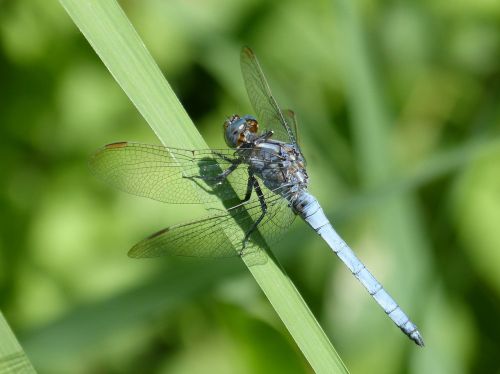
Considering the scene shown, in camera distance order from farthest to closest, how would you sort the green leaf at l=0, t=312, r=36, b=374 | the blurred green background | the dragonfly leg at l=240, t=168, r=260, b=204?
the blurred green background, the dragonfly leg at l=240, t=168, r=260, b=204, the green leaf at l=0, t=312, r=36, b=374

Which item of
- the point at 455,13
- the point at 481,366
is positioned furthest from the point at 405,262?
the point at 455,13

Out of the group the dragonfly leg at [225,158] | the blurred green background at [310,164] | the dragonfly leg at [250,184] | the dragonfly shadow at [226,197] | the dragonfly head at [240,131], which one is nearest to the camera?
the dragonfly shadow at [226,197]

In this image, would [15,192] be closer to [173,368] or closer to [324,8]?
[173,368]

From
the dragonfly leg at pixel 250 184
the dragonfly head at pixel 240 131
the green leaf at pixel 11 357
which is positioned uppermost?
the dragonfly head at pixel 240 131

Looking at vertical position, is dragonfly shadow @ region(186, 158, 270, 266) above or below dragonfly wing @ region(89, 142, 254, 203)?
below

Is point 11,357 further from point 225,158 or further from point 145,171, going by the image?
point 225,158

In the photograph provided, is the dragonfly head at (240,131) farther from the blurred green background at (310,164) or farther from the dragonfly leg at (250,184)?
the blurred green background at (310,164)

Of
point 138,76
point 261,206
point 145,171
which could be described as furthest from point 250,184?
point 138,76

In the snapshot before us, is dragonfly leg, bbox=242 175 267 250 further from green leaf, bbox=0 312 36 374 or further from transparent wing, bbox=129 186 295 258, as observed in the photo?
green leaf, bbox=0 312 36 374

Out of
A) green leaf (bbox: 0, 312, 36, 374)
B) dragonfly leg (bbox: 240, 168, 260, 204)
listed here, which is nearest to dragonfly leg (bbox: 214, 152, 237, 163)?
dragonfly leg (bbox: 240, 168, 260, 204)

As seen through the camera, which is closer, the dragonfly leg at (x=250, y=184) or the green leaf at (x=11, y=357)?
the green leaf at (x=11, y=357)

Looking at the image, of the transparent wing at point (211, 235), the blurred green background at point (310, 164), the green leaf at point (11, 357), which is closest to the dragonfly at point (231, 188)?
the transparent wing at point (211, 235)
